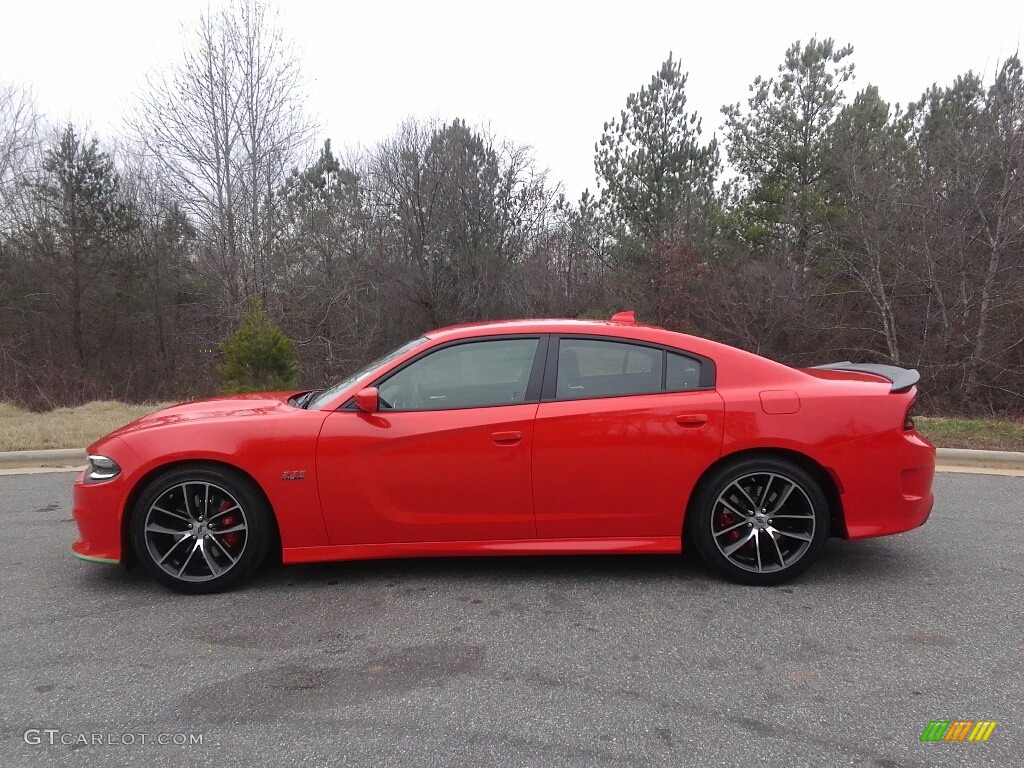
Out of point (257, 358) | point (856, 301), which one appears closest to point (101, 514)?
point (257, 358)

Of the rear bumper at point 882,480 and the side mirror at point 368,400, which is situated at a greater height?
the side mirror at point 368,400

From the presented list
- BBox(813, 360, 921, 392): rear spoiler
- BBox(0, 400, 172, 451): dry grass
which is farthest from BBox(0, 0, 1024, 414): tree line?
BBox(813, 360, 921, 392): rear spoiler

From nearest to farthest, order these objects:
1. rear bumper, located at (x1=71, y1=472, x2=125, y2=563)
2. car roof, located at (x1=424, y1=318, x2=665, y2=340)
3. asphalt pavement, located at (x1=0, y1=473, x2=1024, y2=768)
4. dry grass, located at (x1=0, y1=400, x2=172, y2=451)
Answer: asphalt pavement, located at (x1=0, y1=473, x2=1024, y2=768) → rear bumper, located at (x1=71, y1=472, x2=125, y2=563) → car roof, located at (x1=424, y1=318, x2=665, y2=340) → dry grass, located at (x1=0, y1=400, x2=172, y2=451)

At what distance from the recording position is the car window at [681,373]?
3615 mm

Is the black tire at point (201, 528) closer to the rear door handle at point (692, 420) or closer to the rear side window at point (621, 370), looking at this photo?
the rear side window at point (621, 370)

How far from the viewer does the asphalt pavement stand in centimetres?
224

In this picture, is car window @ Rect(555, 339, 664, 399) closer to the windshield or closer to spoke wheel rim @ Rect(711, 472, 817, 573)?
spoke wheel rim @ Rect(711, 472, 817, 573)

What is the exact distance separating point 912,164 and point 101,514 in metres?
19.0

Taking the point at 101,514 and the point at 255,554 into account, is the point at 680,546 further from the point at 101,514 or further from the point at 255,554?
the point at 101,514

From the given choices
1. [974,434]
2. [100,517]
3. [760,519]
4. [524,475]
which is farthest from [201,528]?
[974,434]

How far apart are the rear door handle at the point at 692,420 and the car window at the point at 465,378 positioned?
868 millimetres

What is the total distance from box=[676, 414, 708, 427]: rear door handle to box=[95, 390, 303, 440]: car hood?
→ 2212 millimetres

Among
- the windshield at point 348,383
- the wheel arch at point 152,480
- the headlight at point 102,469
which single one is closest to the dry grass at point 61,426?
the headlight at point 102,469

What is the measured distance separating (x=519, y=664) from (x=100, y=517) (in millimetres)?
2401
